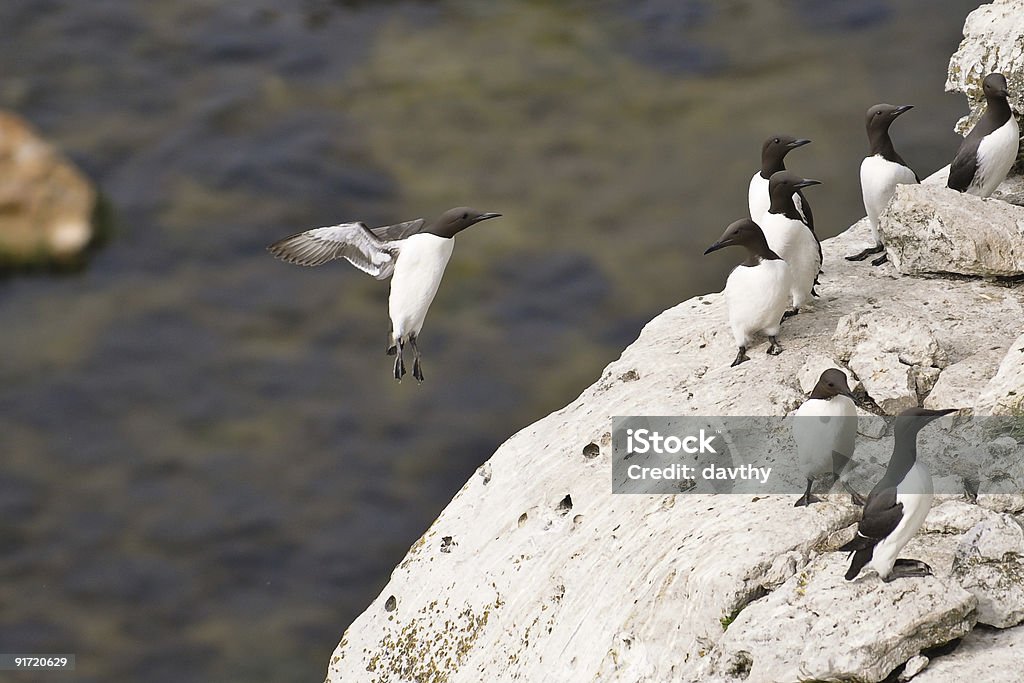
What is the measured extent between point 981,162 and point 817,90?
6.37 meters

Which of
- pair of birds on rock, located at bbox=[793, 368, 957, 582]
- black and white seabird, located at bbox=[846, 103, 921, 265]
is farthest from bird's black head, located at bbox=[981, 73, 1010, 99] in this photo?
pair of birds on rock, located at bbox=[793, 368, 957, 582]

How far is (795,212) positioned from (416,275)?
2343 mm

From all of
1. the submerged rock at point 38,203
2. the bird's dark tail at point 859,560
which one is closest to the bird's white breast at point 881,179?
the bird's dark tail at point 859,560

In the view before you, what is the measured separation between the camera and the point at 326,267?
13219 mm

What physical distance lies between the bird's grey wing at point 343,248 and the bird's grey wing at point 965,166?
3693 mm

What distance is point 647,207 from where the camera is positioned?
1345 cm

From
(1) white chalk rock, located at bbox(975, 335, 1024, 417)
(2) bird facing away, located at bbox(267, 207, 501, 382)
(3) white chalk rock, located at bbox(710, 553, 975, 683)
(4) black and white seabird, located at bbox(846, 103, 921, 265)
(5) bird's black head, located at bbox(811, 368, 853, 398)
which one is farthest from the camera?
(4) black and white seabird, located at bbox(846, 103, 921, 265)

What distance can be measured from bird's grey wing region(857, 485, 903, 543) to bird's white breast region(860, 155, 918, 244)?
10.8ft

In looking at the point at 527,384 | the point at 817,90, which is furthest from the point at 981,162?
the point at 817,90

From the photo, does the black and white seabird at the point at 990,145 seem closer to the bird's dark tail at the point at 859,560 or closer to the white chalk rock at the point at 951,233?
the white chalk rock at the point at 951,233

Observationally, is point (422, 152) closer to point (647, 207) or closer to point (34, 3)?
point (647, 207)

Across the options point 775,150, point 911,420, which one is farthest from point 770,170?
point 911,420

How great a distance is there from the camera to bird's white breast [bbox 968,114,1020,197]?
26.5 feet

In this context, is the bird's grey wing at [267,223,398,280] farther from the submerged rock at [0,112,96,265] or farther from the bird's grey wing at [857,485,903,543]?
the submerged rock at [0,112,96,265]
